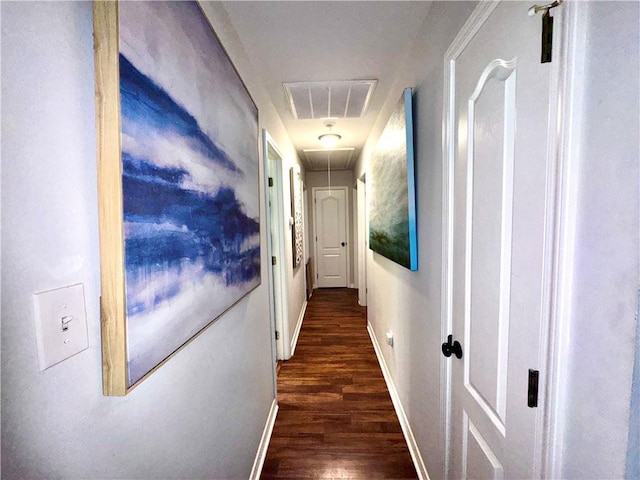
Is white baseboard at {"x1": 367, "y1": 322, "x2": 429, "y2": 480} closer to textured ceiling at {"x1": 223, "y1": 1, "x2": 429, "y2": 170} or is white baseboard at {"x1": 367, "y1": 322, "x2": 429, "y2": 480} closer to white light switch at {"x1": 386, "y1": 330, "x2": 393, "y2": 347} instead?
white light switch at {"x1": 386, "y1": 330, "x2": 393, "y2": 347}

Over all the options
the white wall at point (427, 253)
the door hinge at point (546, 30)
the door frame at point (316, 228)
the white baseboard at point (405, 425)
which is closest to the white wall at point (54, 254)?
the door hinge at point (546, 30)

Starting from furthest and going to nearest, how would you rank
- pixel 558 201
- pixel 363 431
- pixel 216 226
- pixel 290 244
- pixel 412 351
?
pixel 290 244 < pixel 363 431 < pixel 412 351 < pixel 216 226 < pixel 558 201

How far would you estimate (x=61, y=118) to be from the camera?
1.42 ft

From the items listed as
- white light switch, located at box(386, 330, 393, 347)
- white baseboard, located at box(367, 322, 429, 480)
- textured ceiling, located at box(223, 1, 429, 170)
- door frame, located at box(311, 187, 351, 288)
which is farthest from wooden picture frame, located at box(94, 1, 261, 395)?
door frame, located at box(311, 187, 351, 288)

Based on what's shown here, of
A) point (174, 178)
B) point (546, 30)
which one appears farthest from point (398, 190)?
point (174, 178)

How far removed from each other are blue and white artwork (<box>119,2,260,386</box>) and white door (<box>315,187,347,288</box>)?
4212 mm

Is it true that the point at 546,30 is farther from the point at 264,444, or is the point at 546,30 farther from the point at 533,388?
the point at 264,444

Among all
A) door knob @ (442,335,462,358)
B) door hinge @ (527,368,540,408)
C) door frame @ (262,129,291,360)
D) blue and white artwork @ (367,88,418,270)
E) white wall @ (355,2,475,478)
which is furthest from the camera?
door frame @ (262,129,291,360)

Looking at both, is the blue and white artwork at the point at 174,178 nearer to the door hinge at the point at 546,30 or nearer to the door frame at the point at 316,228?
the door hinge at the point at 546,30

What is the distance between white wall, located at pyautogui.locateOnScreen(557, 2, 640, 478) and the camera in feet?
1.41

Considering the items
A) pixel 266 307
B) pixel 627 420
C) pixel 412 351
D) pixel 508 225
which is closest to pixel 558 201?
pixel 508 225

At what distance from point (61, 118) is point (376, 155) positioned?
2.10 m

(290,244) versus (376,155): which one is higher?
(376,155)

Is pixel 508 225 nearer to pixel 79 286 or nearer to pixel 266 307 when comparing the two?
pixel 79 286
